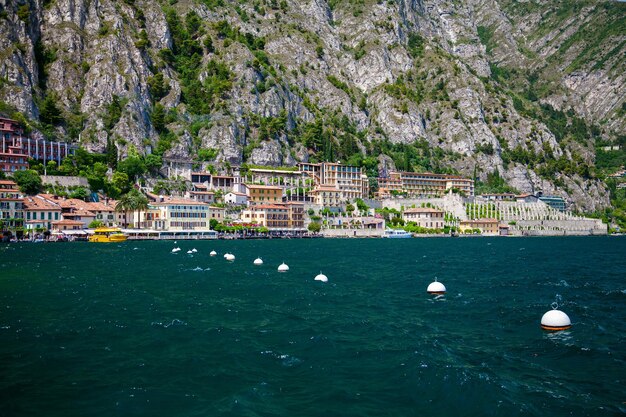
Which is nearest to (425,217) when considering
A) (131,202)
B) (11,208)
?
(131,202)

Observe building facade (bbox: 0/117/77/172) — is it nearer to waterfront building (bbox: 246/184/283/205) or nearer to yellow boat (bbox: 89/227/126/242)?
yellow boat (bbox: 89/227/126/242)

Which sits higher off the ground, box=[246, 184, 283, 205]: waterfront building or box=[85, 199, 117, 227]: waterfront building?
box=[246, 184, 283, 205]: waterfront building

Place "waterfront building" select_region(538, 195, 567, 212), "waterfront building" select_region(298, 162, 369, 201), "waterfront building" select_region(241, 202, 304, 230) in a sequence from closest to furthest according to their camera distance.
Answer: "waterfront building" select_region(241, 202, 304, 230), "waterfront building" select_region(298, 162, 369, 201), "waterfront building" select_region(538, 195, 567, 212)

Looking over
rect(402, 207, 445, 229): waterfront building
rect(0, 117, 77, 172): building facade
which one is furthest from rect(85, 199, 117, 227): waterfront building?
rect(402, 207, 445, 229): waterfront building

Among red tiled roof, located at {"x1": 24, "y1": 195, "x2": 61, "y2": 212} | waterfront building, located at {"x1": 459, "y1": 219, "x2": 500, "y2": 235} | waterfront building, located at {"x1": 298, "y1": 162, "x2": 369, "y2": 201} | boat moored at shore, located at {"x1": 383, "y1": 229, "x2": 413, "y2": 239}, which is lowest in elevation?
boat moored at shore, located at {"x1": 383, "y1": 229, "x2": 413, "y2": 239}

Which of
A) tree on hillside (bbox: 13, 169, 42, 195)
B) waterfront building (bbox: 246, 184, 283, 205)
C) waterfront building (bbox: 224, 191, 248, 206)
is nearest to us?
tree on hillside (bbox: 13, 169, 42, 195)

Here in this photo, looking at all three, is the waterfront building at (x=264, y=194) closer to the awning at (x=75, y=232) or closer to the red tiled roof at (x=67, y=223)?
the awning at (x=75, y=232)
